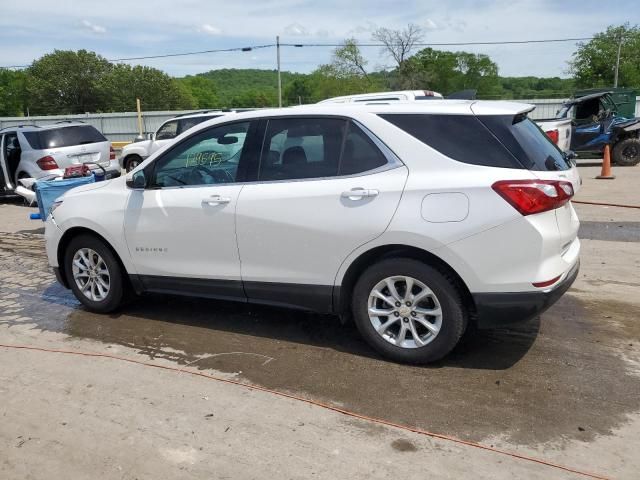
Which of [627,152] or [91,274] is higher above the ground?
[627,152]

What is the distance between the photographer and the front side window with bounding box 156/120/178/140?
16089 mm

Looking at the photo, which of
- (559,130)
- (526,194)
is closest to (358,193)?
(526,194)

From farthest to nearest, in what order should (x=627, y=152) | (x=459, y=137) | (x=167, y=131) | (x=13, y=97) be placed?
(x=13, y=97)
(x=167, y=131)
(x=627, y=152)
(x=459, y=137)

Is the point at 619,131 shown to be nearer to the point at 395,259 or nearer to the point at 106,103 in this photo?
the point at 395,259

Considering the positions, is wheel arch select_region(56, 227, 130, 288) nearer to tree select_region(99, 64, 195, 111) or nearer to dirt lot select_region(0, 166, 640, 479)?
dirt lot select_region(0, 166, 640, 479)

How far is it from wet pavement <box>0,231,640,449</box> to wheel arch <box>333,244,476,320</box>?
44 cm

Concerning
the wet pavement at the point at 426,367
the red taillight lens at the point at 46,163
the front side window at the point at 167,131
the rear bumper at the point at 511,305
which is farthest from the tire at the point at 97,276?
the front side window at the point at 167,131

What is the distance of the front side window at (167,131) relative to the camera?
52.8 feet

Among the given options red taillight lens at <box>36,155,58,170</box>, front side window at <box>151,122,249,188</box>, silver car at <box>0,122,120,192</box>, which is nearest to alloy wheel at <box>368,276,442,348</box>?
front side window at <box>151,122,249,188</box>

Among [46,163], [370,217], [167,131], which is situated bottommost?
[46,163]

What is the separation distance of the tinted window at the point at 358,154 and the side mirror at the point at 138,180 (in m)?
1.78

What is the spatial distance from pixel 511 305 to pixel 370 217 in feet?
3.46

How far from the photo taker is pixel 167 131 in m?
16.4

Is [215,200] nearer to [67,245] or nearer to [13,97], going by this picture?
[67,245]
